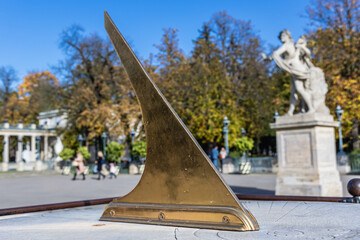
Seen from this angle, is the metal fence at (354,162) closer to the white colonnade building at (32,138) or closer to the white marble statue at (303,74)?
the white marble statue at (303,74)

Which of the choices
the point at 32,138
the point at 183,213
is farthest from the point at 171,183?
the point at 32,138

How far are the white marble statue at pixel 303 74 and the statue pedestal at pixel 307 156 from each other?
1.23 ft

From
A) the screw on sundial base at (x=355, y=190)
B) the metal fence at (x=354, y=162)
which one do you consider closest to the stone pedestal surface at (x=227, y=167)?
the metal fence at (x=354, y=162)

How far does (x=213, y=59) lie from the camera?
2833 cm

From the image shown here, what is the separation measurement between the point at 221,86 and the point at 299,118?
17.9 metres

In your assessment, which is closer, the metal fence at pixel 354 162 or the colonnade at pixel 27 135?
the metal fence at pixel 354 162

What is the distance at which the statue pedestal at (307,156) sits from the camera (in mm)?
8695

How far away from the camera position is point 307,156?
8.88 meters

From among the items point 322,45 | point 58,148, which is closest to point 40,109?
point 58,148

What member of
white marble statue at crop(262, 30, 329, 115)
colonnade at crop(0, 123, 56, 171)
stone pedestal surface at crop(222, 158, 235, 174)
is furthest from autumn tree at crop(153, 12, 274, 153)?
colonnade at crop(0, 123, 56, 171)

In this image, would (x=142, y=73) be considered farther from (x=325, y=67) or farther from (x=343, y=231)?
(x=325, y=67)

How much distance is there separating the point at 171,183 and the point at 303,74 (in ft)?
19.8

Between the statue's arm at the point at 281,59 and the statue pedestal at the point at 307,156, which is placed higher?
the statue's arm at the point at 281,59

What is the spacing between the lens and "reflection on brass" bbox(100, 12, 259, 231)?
3887 mm
